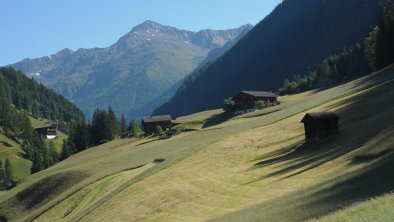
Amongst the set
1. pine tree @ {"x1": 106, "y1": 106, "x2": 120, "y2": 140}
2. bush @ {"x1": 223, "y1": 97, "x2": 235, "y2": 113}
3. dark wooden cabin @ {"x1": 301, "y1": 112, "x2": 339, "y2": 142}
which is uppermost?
dark wooden cabin @ {"x1": 301, "y1": 112, "x2": 339, "y2": 142}

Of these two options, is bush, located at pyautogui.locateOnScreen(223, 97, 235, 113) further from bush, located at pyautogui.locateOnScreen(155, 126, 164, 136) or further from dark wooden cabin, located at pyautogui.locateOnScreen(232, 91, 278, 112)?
bush, located at pyautogui.locateOnScreen(155, 126, 164, 136)

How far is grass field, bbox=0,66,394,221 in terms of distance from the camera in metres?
31.7

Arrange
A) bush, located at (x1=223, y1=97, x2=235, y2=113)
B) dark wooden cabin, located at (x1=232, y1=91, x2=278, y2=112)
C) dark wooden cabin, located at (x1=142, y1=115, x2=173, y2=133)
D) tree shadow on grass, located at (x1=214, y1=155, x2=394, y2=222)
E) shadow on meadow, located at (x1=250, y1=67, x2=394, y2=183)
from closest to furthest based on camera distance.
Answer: tree shadow on grass, located at (x1=214, y1=155, x2=394, y2=222)
shadow on meadow, located at (x1=250, y1=67, x2=394, y2=183)
bush, located at (x1=223, y1=97, x2=235, y2=113)
dark wooden cabin, located at (x1=232, y1=91, x2=278, y2=112)
dark wooden cabin, located at (x1=142, y1=115, x2=173, y2=133)

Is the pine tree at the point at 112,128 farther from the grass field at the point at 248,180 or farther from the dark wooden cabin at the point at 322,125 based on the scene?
the dark wooden cabin at the point at 322,125

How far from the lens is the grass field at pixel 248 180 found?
1249 inches

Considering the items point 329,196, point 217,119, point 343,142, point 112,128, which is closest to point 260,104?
point 217,119

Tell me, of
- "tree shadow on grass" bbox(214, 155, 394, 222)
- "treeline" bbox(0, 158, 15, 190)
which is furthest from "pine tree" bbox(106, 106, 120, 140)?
"tree shadow on grass" bbox(214, 155, 394, 222)

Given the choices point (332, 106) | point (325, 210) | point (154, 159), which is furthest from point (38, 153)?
point (325, 210)

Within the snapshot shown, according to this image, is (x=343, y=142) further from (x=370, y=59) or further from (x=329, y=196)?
(x=370, y=59)

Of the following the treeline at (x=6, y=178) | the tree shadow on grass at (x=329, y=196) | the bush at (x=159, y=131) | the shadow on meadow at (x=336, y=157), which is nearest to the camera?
the tree shadow on grass at (x=329, y=196)

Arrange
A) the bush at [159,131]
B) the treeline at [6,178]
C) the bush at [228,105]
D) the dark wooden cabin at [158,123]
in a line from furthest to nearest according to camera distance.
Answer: the dark wooden cabin at [158,123] → the bush at [228,105] → the treeline at [6,178] → the bush at [159,131]

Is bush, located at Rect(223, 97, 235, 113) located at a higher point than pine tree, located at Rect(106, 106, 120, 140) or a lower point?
higher

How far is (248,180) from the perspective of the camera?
53.3 m

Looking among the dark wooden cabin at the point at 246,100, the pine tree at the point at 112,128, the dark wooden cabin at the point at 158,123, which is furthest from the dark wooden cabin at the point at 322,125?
the pine tree at the point at 112,128
